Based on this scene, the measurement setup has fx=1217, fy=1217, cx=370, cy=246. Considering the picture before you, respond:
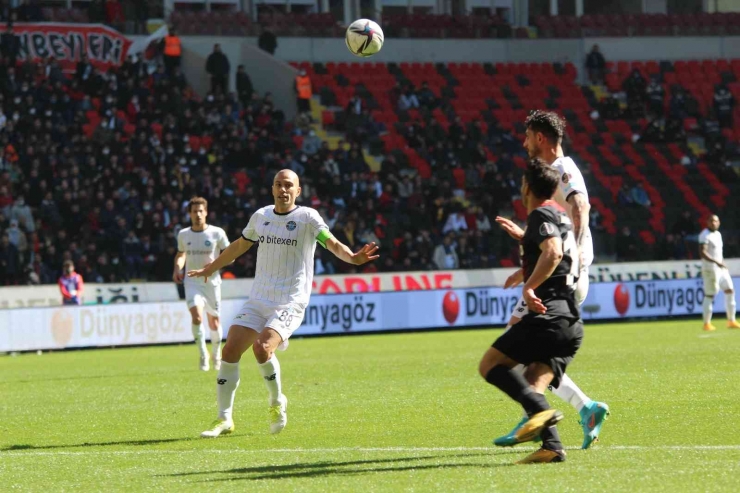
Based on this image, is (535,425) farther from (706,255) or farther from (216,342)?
(706,255)

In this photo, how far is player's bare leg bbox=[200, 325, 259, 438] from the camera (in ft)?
34.4

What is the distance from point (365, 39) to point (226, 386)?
27.5 ft

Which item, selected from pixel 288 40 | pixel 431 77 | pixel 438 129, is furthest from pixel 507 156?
pixel 288 40

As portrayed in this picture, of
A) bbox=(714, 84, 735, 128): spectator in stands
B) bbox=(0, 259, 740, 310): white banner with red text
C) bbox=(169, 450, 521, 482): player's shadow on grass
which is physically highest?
bbox=(714, 84, 735, 128): spectator in stands

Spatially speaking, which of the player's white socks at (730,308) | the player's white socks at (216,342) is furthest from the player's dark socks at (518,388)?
the player's white socks at (730,308)

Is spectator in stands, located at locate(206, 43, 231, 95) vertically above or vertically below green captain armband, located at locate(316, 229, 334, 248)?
above

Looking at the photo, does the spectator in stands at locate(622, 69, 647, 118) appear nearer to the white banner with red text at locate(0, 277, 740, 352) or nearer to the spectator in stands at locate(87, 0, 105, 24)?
the white banner with red text at locate(0, 277, 740, 352)

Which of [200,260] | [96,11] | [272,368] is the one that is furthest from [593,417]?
[96,11]

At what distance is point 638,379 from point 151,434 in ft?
20.4

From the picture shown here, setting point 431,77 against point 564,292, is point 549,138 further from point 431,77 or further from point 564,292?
point 431,77

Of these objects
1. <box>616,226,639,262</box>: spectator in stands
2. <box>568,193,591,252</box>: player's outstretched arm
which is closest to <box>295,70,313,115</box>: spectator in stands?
<box>616,226,639,262</box>: spectator in stands

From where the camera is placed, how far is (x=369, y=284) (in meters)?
30.3

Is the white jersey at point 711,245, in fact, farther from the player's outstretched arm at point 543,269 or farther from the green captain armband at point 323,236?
the player's outstretched arm at point 543,269

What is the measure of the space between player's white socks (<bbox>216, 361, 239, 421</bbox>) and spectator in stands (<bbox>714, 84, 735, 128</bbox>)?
110ft
